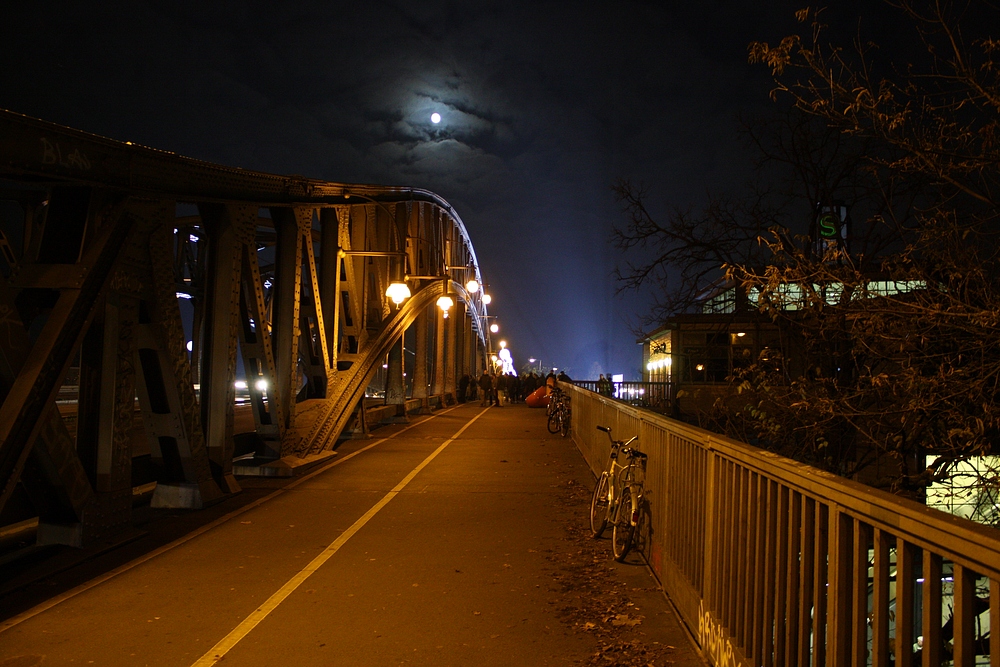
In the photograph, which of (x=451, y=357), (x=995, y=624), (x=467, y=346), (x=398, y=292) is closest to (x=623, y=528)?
(x=995, y=624)

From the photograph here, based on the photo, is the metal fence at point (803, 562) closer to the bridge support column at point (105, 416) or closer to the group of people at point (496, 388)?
the bridge support column at point (105, 416)

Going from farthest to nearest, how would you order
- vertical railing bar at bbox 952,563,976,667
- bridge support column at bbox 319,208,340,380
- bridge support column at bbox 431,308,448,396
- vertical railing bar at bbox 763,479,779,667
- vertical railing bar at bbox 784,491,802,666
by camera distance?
bridge support column at bbox 431,308,448,396 → bridge support column at bbox 319,208,340,380 → vertical railing bar at bbox 763,479,779,667 → vertical railing bar at bbox 784,491,802,666 → vertical railing bar at bbox 952,563,976,667

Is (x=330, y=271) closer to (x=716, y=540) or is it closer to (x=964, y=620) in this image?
(x=716, y=540)

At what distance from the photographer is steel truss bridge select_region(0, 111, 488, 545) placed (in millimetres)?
6609

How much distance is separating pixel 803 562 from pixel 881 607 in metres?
0.73

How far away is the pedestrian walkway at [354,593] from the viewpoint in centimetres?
495

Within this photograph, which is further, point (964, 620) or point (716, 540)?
point (716, 540)

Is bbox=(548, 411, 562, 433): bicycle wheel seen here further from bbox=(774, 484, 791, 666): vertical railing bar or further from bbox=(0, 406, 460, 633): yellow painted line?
bbox=(774, 484, 791, 666): vertical railing bar

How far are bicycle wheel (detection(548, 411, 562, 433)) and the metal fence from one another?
15.3 m

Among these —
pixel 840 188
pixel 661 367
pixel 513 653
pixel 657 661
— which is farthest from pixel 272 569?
pixel 661 367

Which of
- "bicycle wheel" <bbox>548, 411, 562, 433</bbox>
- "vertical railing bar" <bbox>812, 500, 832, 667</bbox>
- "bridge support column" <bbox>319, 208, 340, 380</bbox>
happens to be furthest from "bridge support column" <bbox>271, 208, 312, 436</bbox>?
"vertical railing bar" <bbox>812, 500, 832, 667</bbox>

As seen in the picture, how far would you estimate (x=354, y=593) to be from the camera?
6.18m

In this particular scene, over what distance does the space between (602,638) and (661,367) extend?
29858 mm

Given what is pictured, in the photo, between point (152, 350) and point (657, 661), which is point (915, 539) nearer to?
point (657, 661)
